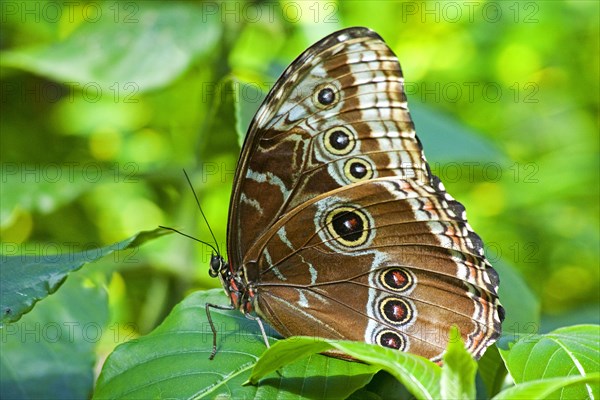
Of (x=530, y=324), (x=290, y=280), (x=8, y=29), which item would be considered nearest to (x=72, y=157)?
Answer: (x=8, y=29)

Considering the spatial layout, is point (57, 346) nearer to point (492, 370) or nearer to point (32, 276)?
point (32, 276)

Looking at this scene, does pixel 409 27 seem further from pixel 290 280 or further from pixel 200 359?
pixel 200 359

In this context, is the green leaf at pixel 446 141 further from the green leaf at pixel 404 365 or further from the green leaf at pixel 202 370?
the green leaf at pixel 404 365

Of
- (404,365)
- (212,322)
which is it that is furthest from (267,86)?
(404,365)

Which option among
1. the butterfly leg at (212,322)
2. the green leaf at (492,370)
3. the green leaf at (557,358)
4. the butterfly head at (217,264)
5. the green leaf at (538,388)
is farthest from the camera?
the butterfly head at (217,264)

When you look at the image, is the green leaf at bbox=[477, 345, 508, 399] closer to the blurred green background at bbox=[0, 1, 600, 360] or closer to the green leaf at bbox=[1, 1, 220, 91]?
the blurred green background at bbox=[0, 1, 600, 360]

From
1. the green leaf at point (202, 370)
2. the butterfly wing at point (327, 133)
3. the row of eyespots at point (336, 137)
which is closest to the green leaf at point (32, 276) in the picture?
the green leaf at point (202, 370)

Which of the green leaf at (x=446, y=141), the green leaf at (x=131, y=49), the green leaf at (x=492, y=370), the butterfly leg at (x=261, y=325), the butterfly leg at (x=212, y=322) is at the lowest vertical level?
the green leaf at (x=492, y=370)
